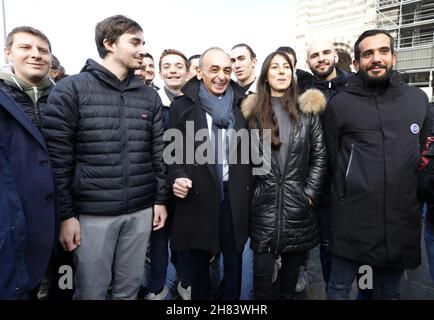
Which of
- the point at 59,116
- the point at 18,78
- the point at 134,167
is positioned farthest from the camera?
the point at 18,78

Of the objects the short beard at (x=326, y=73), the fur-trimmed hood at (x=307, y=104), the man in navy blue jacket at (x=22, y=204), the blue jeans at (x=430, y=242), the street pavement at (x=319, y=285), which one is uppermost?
the short beard at (x=326, y=73)

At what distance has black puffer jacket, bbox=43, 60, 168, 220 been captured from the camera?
2031 millimetres

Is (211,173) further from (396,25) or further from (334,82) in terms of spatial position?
(396,25)

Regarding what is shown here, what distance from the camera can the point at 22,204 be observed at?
1678 mm

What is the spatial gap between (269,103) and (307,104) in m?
0.30

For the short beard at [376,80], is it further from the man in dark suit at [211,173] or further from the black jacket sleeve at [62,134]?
the black jacket sleeve at [62,134]

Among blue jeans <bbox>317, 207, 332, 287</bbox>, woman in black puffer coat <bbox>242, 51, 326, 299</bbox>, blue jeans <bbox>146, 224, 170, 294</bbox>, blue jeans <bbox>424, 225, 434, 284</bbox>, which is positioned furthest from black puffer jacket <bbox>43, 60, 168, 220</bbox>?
blue jeans <bbox>424, 225, 434, 284</bbox>

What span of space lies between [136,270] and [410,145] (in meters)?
2.34

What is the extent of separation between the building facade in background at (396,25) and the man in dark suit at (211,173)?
23.4m

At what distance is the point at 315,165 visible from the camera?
95.1 inches

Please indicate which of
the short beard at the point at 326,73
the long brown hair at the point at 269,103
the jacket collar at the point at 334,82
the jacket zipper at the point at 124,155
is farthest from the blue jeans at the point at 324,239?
the jacket zipper at the point at 124,155

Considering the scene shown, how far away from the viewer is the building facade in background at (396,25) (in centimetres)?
2328
